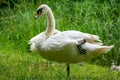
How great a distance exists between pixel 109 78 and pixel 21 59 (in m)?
2.09

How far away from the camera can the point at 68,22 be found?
11.6 meters

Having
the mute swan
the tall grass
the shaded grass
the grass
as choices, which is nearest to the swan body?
the mute swan

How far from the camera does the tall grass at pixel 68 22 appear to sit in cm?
1085

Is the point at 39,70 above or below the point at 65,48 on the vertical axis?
below

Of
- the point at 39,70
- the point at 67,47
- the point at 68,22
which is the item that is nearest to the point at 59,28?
the point at 68,22

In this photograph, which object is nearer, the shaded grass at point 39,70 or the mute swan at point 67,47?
the mute swan at point 67,47

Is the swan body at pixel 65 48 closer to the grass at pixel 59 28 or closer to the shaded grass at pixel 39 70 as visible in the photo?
the shaded grass at pixel 39 70

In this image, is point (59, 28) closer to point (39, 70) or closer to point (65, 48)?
point (39, 70)

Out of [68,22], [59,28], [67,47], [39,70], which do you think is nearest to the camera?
[67,47]

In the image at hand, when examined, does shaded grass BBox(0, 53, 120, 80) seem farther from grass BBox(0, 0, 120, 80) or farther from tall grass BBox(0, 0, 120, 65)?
tall grass BBox(0, 0, 120, 65)

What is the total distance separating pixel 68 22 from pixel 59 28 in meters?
0.42

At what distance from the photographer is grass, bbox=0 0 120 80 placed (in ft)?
28.8

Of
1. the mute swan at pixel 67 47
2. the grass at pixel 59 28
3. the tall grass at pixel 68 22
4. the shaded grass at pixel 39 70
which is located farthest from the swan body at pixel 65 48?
the tall grass at pixel 68 22

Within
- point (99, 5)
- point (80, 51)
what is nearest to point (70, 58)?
point (80, 51)
